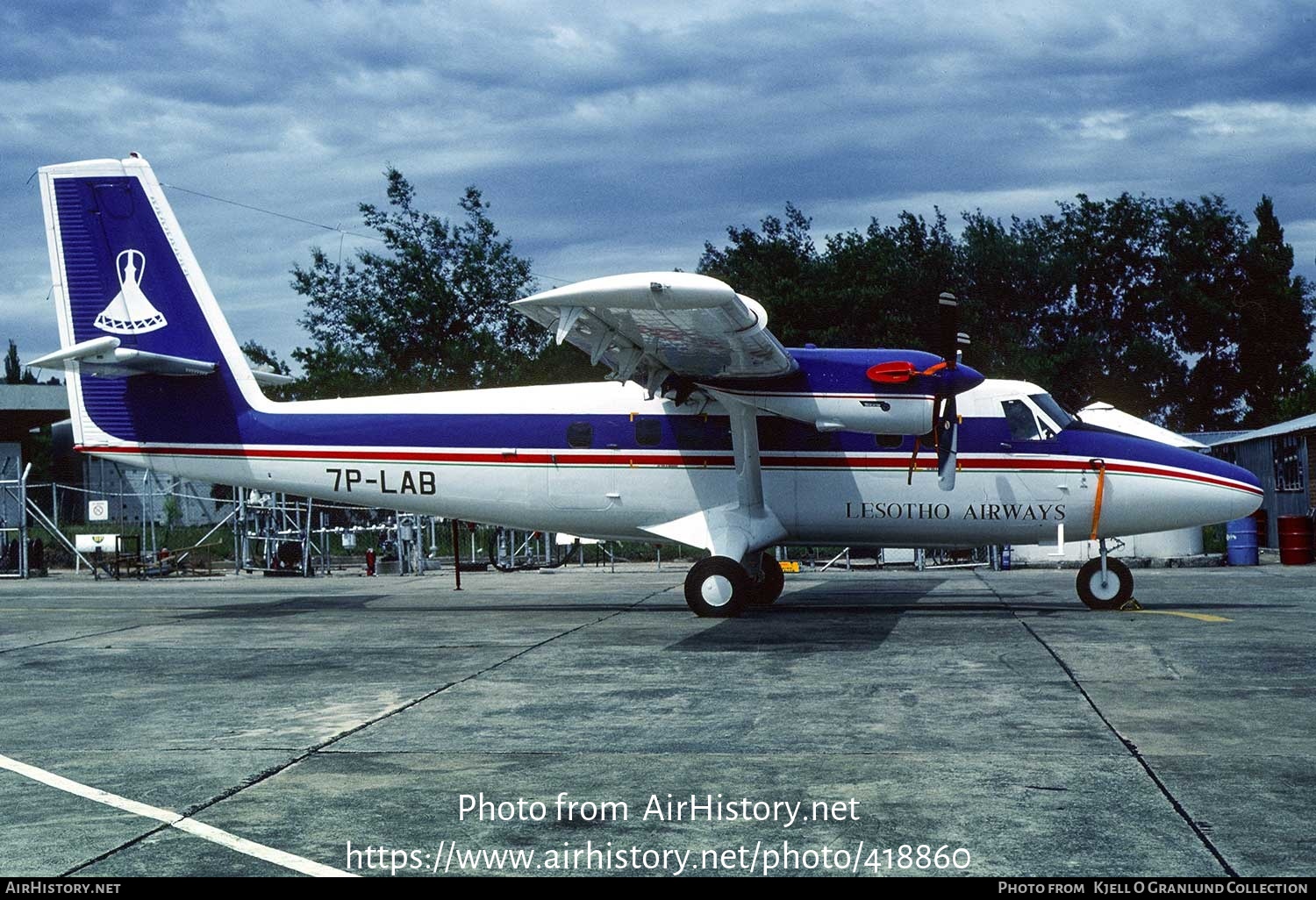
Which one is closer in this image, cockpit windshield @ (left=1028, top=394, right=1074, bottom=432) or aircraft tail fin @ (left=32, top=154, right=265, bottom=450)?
cockpit windshield @ (left=1028, top=394, right=1074, bottom=432)

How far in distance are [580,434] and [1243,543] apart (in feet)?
65.1

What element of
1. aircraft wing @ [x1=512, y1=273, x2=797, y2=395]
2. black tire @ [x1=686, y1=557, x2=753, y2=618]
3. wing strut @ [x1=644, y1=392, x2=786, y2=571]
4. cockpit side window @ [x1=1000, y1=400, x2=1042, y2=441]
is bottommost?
black tire @ [x1=686, y1=557, x2=753, y2=618]

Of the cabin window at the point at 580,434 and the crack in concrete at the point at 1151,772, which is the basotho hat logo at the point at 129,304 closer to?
the cabin window at the point at 580,434

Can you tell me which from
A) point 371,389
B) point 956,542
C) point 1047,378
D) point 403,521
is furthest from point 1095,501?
point 1047,378

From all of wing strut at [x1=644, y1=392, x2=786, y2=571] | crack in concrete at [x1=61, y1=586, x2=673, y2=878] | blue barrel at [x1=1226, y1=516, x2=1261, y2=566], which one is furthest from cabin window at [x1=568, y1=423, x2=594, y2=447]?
blue barrel at [x1=1226, y1=516, x2=1261, y2=566]

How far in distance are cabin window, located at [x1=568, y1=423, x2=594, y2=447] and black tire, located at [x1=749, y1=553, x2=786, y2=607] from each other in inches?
132

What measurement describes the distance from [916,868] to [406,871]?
7.32 feet

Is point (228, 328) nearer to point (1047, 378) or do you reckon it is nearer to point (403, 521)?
point (403, 521)

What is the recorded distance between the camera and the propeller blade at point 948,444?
637 inches

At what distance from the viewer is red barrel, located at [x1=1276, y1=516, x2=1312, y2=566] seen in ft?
95.3

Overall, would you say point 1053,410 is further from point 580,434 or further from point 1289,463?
point 1289,463

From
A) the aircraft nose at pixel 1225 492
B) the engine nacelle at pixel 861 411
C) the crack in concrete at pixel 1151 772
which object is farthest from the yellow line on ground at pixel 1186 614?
the engine nacelle at pixel 861 411

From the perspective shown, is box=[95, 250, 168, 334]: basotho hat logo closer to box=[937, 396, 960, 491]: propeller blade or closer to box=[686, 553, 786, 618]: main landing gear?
box=[686, 553, 786, 618]: main landing gear

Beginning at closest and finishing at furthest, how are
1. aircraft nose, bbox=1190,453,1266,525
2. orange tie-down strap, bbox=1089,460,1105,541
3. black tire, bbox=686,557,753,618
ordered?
black tire, bbox=686,557,753,618 → aircraft nose, bbox=1190,453,1266,525 → orange tie-down strap, bbox=1089,460,1105,541
